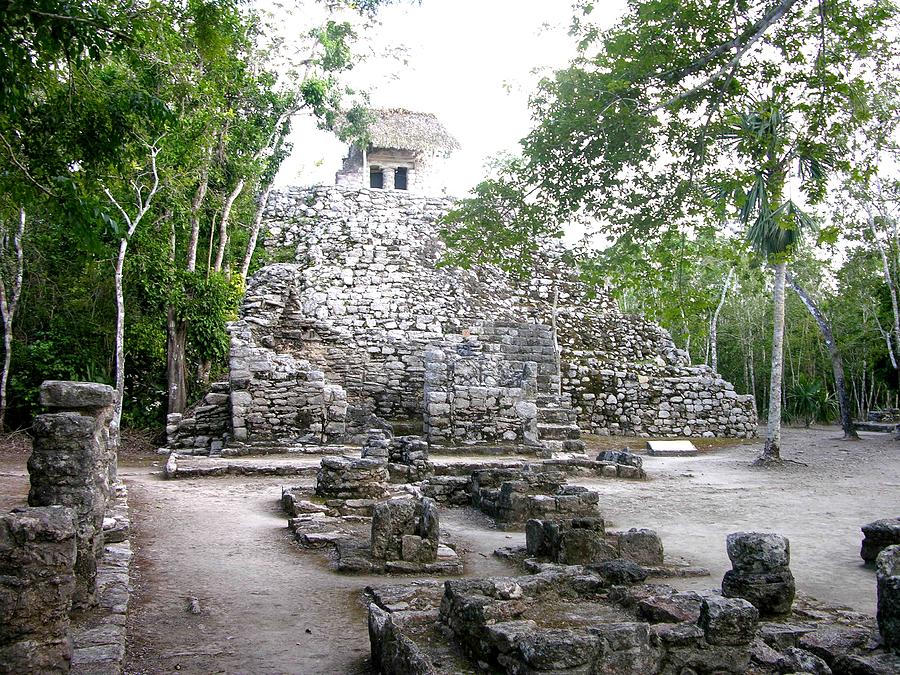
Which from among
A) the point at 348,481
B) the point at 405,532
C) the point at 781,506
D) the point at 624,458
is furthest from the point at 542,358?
the point at 405,532

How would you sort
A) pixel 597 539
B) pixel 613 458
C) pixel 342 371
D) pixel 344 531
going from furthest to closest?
pixel 342 371
pixel 613 458
pixel 344 531
pixel 597 539

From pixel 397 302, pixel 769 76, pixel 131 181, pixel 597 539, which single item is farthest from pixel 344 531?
pixel 397 302

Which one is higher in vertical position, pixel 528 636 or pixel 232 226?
pixel 232 226

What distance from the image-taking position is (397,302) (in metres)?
21.0

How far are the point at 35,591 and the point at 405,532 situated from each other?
3.80m

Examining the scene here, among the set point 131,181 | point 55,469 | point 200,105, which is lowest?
point 55,469

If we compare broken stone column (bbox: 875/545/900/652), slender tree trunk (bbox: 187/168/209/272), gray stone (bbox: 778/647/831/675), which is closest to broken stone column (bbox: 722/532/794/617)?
broken stone column (bbox: 875/545/900/652)

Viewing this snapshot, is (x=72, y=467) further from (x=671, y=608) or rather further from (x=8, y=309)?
(x=8, y=309)

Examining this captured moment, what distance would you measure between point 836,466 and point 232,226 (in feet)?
53.3

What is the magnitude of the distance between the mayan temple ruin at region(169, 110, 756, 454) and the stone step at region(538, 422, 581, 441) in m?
0.05

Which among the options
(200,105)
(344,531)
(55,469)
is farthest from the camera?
(200,105)

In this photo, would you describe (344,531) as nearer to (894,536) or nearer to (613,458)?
(894,536)

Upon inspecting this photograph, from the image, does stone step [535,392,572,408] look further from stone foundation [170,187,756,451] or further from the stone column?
the stone column

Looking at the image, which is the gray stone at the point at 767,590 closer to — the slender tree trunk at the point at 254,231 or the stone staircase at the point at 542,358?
the stone staircase at the point at 542,358
